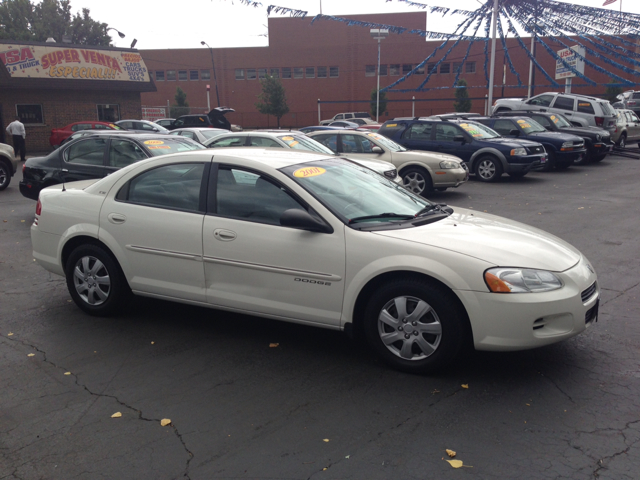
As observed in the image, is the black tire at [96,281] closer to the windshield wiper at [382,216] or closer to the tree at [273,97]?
the windshield wiper at [382,216]

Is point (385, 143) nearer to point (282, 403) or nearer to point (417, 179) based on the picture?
point (417, 179)

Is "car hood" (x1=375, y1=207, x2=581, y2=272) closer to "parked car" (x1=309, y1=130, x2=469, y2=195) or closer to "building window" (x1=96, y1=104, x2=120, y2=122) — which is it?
"parked car" (x1=309, y1=130, x2=469, y2=195)

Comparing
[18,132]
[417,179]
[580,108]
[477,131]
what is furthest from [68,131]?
[580,108]

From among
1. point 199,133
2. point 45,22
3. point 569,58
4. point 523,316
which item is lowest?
point 523,316

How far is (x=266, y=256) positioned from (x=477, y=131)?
42.8 feet

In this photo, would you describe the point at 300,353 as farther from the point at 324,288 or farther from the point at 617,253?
the point at 617,253

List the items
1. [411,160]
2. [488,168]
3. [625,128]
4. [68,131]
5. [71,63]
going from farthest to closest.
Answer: [71,63] < [68,131] < [625,128] < [488,168] < [411,160]

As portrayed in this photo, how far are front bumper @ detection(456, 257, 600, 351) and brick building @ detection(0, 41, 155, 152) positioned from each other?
3073cm

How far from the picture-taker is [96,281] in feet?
17.8

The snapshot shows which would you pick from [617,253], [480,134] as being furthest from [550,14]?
[617,253]

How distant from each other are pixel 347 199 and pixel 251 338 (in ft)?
4.75

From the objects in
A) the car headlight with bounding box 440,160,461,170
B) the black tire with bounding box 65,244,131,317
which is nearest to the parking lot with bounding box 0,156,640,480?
the black tire with bounding box 65,244,131,317

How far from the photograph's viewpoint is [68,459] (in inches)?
129

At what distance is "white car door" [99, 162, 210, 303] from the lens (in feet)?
16.0
